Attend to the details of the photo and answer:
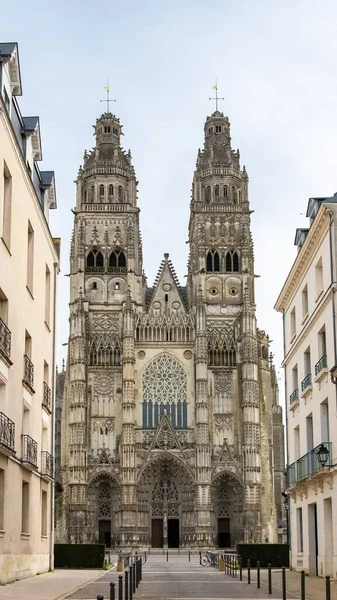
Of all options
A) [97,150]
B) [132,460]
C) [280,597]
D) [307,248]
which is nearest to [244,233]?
[97,150]

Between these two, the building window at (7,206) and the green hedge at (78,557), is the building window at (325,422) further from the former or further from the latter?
the green hedge at (78,557)

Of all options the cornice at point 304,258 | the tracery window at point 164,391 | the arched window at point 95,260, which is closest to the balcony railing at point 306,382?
the cornice at point 304,258

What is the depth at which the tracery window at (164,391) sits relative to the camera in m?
69.1

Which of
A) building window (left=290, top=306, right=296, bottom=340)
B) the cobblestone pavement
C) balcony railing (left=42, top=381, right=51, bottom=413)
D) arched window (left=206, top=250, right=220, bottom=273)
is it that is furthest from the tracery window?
balcony railing (left=42, top=381, right=51, bottom=413)

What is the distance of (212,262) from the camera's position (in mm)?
73438

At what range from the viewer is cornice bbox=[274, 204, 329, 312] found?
88.2 ft

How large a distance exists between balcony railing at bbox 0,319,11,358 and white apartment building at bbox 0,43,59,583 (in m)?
0.03

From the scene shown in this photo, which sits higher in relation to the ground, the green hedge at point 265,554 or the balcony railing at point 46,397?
the balcony railing at point 46,397

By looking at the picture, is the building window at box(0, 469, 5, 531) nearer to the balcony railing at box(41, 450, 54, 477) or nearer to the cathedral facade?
the balcony railing at box(41, 450, 54, 477)

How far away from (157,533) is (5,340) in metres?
49.3

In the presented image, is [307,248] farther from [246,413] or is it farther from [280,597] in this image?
[246,413]

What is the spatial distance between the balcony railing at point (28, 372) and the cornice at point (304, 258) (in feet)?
31.1

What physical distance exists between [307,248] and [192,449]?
40548 millimetres

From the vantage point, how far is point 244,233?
242ft
